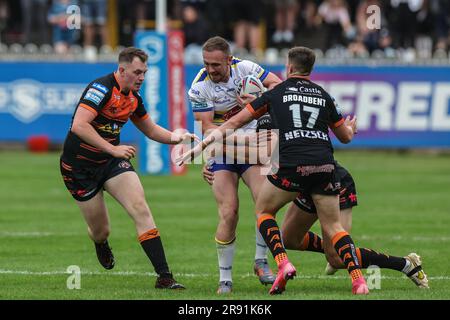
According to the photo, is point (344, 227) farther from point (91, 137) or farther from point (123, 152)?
point (91, 137)

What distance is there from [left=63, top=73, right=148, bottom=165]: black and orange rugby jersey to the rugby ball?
3.41 ft

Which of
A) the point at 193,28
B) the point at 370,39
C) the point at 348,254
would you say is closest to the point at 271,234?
the point at 348,254

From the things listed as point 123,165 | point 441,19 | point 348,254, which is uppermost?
point 441,19

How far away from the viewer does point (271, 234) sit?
10234mm

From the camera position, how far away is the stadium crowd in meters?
27.8

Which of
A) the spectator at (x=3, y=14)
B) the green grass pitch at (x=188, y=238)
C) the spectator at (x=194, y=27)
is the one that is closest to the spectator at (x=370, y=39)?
the green grass pitch at (x=188, y=238)

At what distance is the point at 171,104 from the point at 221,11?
533 centimetres

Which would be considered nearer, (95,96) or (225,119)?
(95,96)

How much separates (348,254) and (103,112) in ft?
9.19

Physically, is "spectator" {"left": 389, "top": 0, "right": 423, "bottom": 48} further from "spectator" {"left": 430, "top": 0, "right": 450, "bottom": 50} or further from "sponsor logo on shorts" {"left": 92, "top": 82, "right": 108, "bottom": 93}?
"sponsor logo on shorts" {"left": 92, "top": 82, "right": 108, "bottom": 93}

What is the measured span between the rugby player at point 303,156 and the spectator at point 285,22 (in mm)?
18784

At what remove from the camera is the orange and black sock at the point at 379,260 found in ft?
35.3

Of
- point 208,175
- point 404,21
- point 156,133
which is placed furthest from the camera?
point 404,21
